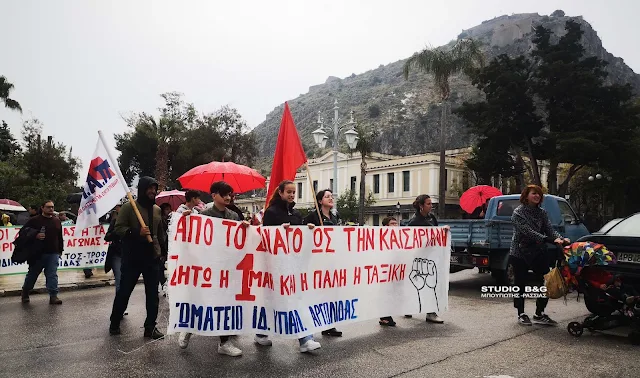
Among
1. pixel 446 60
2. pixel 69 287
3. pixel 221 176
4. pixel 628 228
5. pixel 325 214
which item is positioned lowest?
pixel 69 287

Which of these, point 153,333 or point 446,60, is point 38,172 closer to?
point 446,60

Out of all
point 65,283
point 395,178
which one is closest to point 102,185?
point 65,283

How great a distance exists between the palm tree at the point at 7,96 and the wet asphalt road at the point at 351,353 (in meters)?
39.5

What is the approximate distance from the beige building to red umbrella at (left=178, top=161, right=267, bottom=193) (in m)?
37.3

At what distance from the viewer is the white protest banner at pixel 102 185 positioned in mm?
6590

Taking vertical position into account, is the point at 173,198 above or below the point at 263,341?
above

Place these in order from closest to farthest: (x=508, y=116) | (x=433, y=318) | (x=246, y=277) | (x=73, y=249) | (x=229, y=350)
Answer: (x=229, y=350)
(x=246, y=277)
(x=433, y=318)
(x=73, y=249)
(x=508, y=116)

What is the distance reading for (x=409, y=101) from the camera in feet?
422

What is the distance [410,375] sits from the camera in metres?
4.50

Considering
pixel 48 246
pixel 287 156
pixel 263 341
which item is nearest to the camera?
pixel 263 341

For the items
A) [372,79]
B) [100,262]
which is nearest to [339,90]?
[372,79]

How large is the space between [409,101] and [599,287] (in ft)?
414

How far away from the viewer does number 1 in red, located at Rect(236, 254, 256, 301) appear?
17.1ft

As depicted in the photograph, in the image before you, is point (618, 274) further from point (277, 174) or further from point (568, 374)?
point (277, 174)
